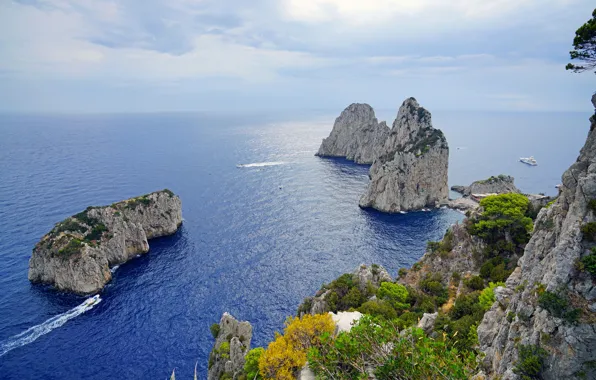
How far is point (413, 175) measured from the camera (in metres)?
127

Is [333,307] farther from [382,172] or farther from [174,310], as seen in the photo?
[382,172]

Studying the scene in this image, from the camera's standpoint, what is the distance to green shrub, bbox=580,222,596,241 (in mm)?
19234

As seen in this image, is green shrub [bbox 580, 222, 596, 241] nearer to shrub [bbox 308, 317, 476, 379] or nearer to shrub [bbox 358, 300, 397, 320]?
shrub [bbox 308, 317, 476, 379]

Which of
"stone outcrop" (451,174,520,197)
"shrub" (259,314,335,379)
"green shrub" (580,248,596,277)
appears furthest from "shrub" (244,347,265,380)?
"stone outcrop" (451,174,520,197)

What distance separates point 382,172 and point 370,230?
31.3m

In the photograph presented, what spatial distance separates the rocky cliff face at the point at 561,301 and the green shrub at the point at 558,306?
44mm

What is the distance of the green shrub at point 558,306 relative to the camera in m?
17.9

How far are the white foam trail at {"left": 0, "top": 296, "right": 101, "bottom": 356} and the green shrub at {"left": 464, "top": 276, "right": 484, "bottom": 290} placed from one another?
71.3 metres

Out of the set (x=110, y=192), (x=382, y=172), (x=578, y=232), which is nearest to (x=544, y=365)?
(x=578, y=232)

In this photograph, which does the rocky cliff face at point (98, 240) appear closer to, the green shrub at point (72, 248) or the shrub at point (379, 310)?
the green shrub at point (72, 248)

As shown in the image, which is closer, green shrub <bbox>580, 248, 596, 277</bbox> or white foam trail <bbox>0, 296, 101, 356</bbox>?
green shrub <bbox>580, 248, 596, 277</bbox>

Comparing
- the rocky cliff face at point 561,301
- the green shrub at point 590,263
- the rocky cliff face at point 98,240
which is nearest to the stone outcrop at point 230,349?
the rocky cliff face at point 561,301

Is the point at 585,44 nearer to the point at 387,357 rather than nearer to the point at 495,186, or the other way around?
the point at 387,357

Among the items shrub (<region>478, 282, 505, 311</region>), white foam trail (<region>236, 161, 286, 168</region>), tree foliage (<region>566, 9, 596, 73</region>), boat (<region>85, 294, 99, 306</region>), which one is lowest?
boat (<region>85, 294, 99, 306</region>)
